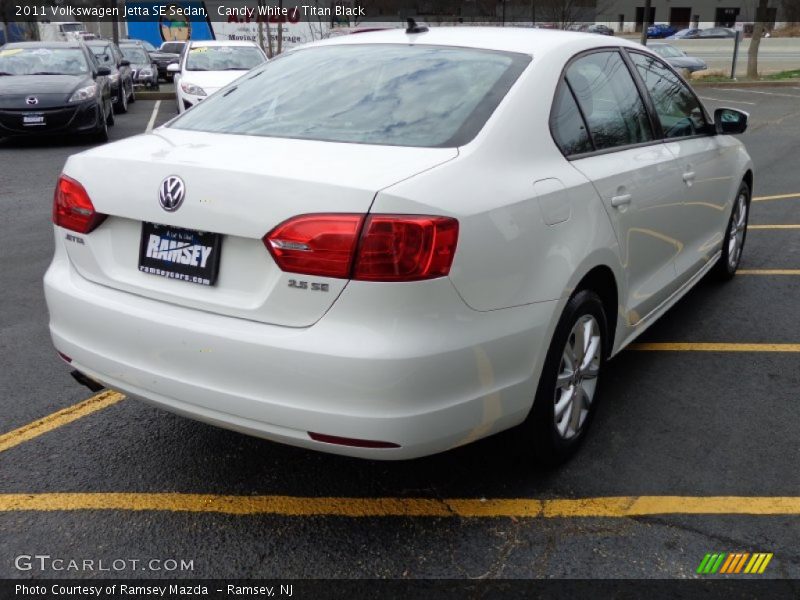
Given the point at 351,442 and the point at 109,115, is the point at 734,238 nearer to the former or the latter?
the point at 351,442

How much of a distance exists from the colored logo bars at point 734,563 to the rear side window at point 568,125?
1551 millimetres

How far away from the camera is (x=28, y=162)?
11336 millimetres

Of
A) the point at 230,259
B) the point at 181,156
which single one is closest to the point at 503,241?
the point at 230,259

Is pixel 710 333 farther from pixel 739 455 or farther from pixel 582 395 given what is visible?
pixel 582 395

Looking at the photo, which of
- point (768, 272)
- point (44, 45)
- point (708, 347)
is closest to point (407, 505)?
point (708, 347)

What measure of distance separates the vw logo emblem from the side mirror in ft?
12.0

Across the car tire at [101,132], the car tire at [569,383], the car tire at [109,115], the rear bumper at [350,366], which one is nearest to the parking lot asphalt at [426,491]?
the car tire at [569,383]

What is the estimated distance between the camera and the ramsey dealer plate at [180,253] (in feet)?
8.68

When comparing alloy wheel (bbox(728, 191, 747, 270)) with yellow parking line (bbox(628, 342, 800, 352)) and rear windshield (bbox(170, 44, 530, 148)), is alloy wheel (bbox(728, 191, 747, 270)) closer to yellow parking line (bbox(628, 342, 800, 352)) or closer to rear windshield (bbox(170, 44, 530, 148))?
yellow parking line (bbox(628, 342, 800, 352))

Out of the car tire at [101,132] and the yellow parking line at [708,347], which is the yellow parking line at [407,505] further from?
the car tire at [101,132]

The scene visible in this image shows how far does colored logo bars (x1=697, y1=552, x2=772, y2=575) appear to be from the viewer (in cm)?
271

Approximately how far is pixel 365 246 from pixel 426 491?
1194 millimetres

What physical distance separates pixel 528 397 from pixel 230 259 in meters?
1.13

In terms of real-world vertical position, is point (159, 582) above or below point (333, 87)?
below
